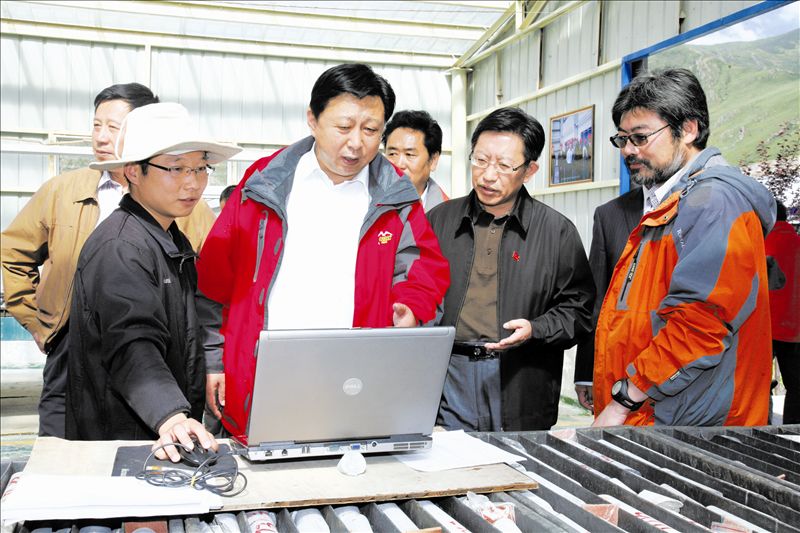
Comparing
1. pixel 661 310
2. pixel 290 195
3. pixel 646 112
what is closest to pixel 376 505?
pixel 661 310

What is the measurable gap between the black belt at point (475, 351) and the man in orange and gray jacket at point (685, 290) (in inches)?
14.4

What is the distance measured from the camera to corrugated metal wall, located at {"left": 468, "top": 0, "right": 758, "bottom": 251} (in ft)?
20.8

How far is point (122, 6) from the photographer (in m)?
8.67

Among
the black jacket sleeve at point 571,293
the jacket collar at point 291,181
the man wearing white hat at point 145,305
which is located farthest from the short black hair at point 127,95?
the black jacket sleeve at point 571,293

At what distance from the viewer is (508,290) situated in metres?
2.61

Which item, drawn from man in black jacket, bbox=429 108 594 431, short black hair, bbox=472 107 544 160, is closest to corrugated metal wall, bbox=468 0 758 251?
short black hair, bbox=472 107 544 160

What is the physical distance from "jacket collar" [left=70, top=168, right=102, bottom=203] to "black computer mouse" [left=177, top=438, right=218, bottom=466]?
1.70m

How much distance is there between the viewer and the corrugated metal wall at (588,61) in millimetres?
6328

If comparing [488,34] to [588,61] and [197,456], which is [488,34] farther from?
[197,456]

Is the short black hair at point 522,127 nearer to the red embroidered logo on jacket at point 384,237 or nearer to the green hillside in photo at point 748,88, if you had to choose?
the red embroidered logo on jacket at point 384,237

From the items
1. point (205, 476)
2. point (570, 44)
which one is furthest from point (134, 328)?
point (570, 44)

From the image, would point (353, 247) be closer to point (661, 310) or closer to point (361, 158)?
point (361, 158)

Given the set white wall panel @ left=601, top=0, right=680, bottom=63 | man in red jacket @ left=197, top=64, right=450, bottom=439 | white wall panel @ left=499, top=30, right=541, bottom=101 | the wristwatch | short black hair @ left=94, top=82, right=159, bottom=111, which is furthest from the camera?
→ white wall panel @ left=499, top=30, right=541, bottom=101

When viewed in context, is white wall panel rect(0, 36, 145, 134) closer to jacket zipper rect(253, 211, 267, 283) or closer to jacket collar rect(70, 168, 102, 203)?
jacket collar rect(70, 168, 102, 203)
